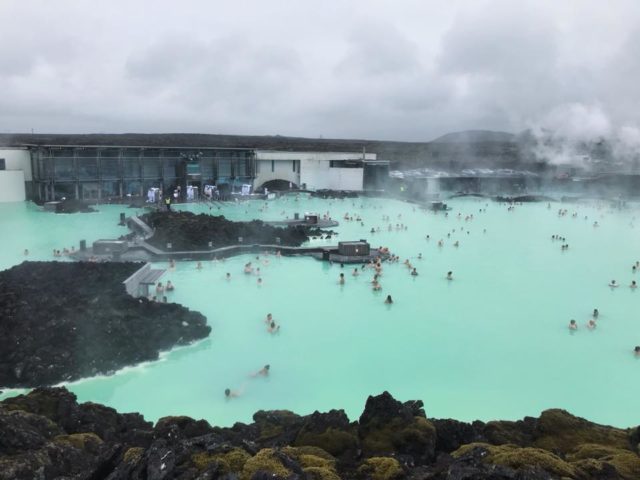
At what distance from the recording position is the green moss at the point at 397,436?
7.62 m

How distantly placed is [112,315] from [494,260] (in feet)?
61.5

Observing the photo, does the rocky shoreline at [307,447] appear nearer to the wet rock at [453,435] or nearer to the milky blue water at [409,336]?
the wet rock at [453,435]

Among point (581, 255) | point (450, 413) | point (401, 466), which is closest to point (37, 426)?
point (401, 466)

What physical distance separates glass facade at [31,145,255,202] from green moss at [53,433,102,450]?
36.7 metres

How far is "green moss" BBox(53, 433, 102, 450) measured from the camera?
7477mm

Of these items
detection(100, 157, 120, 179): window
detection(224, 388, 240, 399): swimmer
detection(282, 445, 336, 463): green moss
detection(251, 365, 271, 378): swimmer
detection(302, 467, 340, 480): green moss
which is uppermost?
detection(100, 157, 120, 179): window

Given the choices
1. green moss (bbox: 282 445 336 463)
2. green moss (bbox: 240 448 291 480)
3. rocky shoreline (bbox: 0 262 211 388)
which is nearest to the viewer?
green moss (bbox: 240 448 291 480)

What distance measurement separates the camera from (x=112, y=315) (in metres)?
14.1

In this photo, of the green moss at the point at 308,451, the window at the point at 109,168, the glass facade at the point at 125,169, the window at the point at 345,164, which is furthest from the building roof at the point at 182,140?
the green moss at the point at 308,451

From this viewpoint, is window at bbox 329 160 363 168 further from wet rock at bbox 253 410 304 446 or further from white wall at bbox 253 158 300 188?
wet rock at bbox 253 410 304 446

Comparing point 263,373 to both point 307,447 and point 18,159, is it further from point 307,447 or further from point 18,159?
point 18,159

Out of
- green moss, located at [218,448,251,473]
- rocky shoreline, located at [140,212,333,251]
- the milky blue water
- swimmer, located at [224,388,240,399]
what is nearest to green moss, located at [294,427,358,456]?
green moss, located at [218,448,251,473]

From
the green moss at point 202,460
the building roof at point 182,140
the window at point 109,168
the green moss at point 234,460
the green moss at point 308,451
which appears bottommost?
the green moss at point 308,451

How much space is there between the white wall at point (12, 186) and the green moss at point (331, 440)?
39762 millimetres
